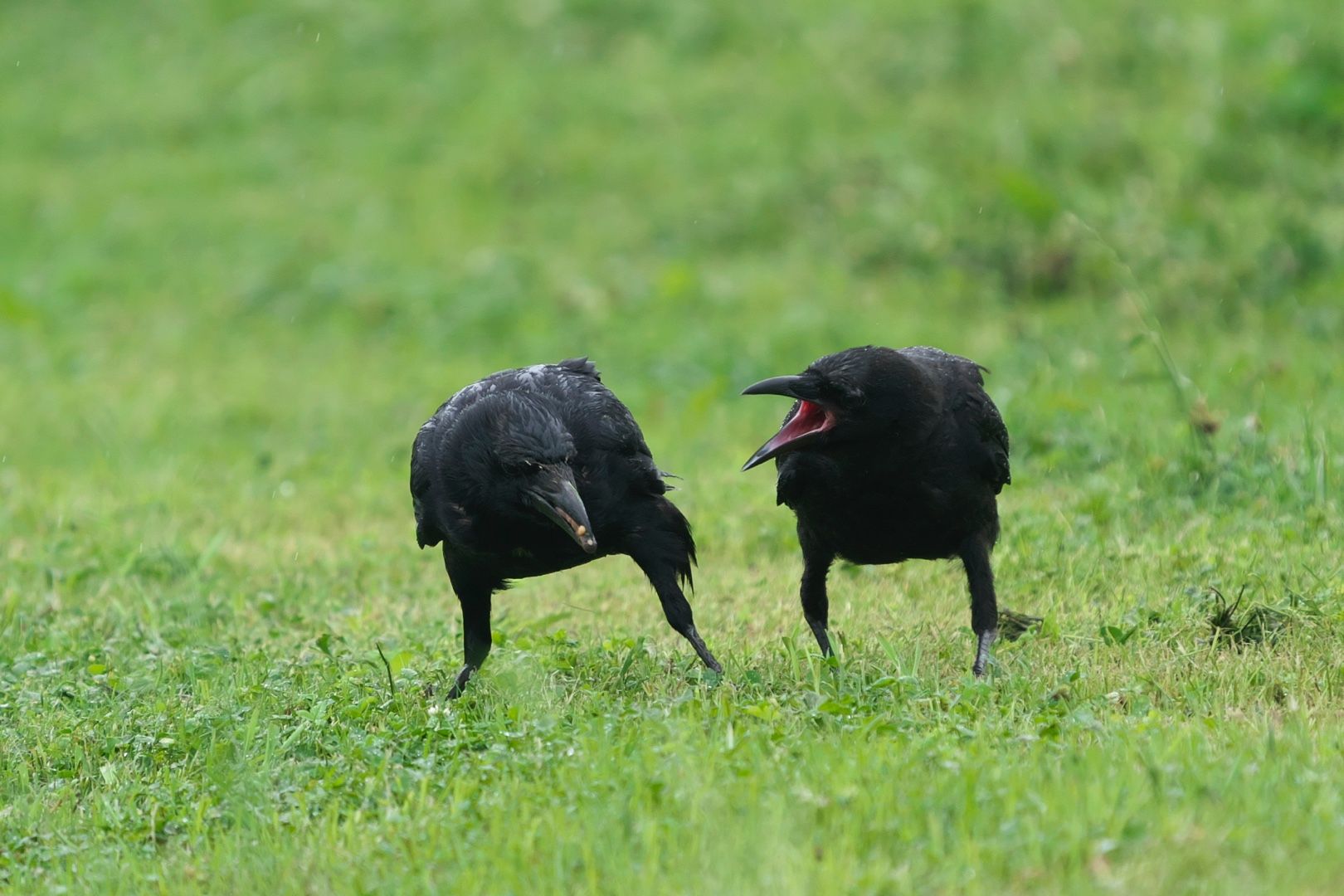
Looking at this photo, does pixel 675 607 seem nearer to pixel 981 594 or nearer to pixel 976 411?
pixel 981 594

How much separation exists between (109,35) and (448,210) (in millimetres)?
6865

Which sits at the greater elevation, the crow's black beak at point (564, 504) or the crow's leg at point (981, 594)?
the crow's black beak at point (564, 504)

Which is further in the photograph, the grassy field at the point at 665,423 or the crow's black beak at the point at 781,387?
the crow's black beak at the point at 781,387

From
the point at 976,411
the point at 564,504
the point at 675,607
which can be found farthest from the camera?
the point at 976,411

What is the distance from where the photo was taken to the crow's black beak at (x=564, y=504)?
539 centimetres

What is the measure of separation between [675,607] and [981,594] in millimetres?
1112

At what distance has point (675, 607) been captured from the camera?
5934mm

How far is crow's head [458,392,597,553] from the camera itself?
545 centimetres

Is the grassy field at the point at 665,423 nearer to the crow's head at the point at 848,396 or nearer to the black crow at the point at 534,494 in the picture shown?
the black crow at the point at 534,494

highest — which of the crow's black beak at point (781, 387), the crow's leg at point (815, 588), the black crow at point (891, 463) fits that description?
the crow's black beak at point (781, 387)

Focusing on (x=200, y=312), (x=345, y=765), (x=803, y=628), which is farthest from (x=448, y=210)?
(x=345, y=765)

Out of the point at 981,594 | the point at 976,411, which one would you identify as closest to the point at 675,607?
the point at 981,594

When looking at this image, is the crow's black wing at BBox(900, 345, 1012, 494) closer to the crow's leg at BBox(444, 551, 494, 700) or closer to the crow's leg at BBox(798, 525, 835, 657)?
the crow's leg at BBox(798, 525, 835, 657)

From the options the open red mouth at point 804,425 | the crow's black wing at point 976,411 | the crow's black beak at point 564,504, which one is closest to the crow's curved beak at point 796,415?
the open red mouth at point 804,425
